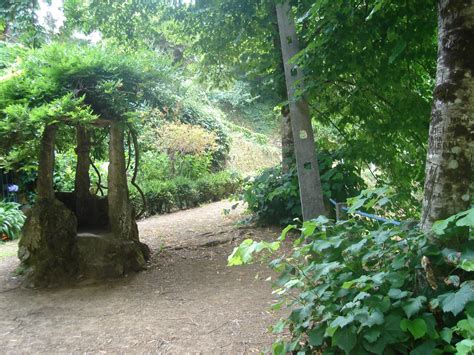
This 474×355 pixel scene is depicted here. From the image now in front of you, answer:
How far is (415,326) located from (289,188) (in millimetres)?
4262

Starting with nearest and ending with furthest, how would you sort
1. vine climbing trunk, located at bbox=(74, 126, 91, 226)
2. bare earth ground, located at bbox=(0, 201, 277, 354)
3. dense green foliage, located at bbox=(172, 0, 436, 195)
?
dense green foliage, located at bbox=(172, 0, 436, 195)
bare earth ground, located at bbox=(0, 201, 277, 354)
vine climbing trunk, located at bbox=(74, 126, 91, 226)

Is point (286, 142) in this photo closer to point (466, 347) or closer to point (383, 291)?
point (383, 291)

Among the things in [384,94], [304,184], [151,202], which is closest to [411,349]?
[304,184]

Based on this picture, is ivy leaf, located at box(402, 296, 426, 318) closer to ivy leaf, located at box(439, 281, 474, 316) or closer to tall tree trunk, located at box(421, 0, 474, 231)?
ivy leaf, located at box(439, 281, 474, 316)

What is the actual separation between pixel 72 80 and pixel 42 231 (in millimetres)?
1903

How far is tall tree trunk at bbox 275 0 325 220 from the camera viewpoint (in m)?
3.70

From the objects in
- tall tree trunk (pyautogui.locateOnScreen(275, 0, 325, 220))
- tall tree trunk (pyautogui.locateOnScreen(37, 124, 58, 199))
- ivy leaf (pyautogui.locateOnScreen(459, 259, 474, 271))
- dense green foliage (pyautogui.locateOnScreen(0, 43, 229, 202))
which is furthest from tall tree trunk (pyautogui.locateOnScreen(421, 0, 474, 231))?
tall tree trunk (pyautogui.locateOnScreen(37, 124, 58, 199))

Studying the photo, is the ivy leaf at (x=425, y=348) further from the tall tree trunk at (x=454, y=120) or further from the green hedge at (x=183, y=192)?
the green hedge at (x=183, y=192)

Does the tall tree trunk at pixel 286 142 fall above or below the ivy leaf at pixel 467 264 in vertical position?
above

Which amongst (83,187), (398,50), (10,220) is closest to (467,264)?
(398,50)

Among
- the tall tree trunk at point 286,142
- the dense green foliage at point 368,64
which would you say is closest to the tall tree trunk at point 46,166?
the dense green foliage at point 368,64

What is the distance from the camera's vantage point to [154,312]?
4168 mm

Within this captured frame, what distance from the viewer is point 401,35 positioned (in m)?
3.17

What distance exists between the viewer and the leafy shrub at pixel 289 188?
6035mm
